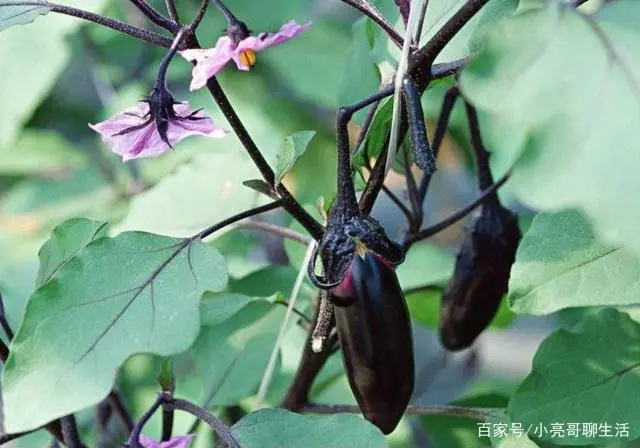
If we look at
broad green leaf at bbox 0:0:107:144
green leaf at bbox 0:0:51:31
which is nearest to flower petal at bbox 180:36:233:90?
green leaf at bbox 0:0:51:31

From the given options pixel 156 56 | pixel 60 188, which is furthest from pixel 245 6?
pixel 60 188

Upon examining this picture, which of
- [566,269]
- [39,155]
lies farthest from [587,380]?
[39,155]

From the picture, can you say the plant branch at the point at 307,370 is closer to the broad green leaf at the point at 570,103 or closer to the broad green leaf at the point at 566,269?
the broad green leaf at the point at 566,269

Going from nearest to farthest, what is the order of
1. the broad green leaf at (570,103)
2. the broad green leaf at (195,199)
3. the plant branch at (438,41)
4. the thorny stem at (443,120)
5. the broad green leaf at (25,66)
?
the broad green leaf at (570,103) < the plant branch at (438,41) < the thorny stem at (443,120) < the broad green leaf at (195,199) < the broad green leaf at (25,66)

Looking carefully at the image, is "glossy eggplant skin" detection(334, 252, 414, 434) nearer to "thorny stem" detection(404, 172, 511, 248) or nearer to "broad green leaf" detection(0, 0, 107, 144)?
"thorny stem" detection(404, 172, 511, 248)

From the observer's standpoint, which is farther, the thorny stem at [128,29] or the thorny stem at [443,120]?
the thorny stem at [443,120]

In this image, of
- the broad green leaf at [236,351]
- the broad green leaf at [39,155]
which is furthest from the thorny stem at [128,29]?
the broad green leaf at [39,155]

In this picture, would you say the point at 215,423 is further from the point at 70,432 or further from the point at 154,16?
the point at 154,16
